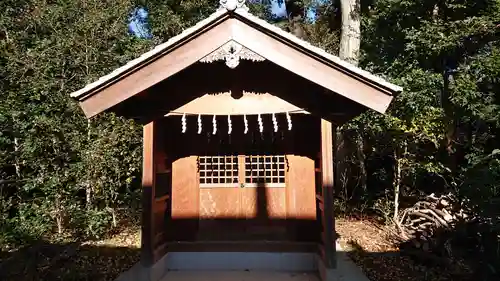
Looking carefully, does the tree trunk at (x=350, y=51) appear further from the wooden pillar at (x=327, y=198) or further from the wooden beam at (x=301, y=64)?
the wooden beam at (x=301, y=64)

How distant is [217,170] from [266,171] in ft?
2.50

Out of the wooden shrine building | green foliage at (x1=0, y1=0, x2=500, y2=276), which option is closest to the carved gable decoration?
the wooden shrine building

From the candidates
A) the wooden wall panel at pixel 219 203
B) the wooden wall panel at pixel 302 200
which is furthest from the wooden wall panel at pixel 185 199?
the wooden wall panel at pixel 302 200

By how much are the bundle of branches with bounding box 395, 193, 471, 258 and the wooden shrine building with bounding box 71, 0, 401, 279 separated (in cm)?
247

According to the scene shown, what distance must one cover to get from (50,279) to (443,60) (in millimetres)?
9301

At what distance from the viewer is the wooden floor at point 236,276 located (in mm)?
4906

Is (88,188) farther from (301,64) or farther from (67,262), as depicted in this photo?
(301,64)

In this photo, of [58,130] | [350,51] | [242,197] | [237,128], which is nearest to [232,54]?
[237,128]

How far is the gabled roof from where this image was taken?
4.04 meters

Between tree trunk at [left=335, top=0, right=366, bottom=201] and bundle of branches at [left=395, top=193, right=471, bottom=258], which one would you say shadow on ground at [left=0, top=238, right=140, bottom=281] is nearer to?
bundle of branches at [left=395, top=193, right=471, bottom=258]

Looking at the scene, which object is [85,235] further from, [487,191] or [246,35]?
[487,191]

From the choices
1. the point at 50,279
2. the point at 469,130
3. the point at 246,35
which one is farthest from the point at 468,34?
the point at 50,279

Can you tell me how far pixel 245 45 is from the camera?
412 cm

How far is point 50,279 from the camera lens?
221 inches
